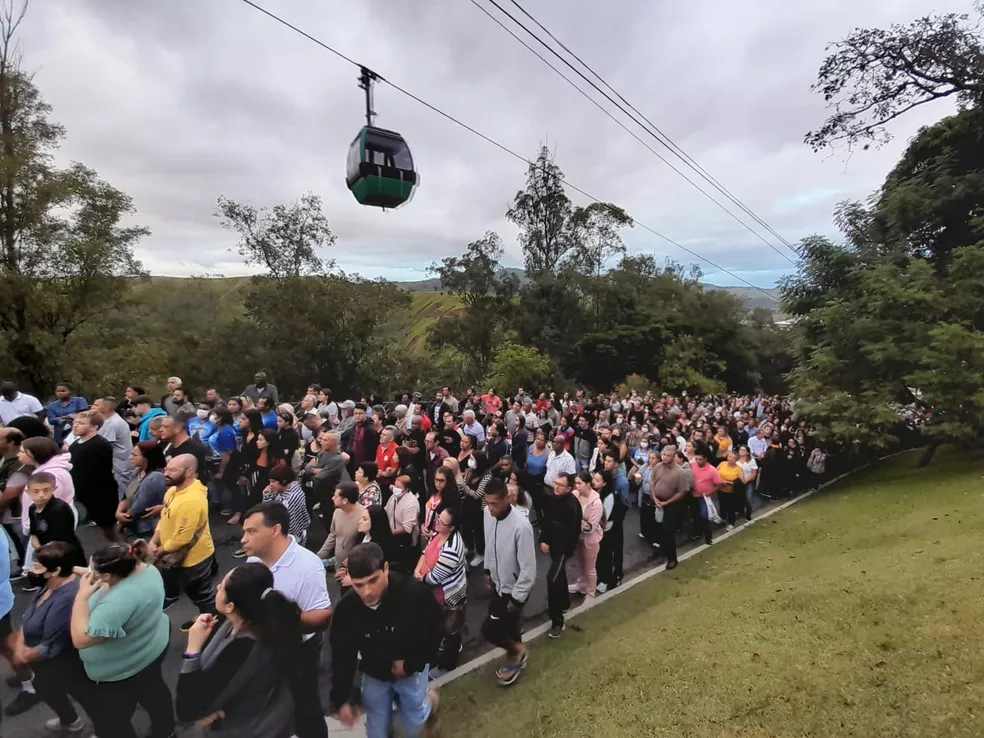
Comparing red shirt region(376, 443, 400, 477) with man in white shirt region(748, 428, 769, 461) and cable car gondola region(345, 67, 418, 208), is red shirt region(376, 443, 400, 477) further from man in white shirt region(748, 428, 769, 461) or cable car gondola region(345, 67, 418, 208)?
man in white shirt region(748, 428, 769, 461)

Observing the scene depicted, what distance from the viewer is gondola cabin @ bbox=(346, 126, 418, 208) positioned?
217 inches

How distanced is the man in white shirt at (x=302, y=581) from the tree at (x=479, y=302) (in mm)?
28388

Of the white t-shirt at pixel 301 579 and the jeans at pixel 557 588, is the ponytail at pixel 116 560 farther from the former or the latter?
the jeans at pixel 557 588

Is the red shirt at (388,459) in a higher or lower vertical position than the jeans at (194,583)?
higher

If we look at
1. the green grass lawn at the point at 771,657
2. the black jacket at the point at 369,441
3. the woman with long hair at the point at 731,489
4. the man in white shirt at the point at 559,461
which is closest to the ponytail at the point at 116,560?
the green grass lawn at the point at 771,657

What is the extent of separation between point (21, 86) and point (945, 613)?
23.0 meters

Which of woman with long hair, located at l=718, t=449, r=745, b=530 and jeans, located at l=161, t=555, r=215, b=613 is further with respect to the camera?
woman with long hair, located at l=718, t=449, r=745, b=530

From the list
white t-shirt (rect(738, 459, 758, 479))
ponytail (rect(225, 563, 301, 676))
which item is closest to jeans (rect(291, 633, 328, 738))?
ponytail (rect(225, 563, 301, 676))

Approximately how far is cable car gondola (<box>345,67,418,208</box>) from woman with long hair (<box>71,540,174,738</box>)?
396 cm

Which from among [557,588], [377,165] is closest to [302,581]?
[557,588]

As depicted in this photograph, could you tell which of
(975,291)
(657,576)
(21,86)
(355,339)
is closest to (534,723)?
(657,576)

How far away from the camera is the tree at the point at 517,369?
87.6 ft

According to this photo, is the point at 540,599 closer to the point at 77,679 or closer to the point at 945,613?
the point at 945,613

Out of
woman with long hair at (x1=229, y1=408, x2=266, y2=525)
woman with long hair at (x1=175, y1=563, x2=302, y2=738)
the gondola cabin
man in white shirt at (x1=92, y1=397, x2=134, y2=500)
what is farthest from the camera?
woman with long hair at (x1=229, y1=408, x2=266, y2=525)
